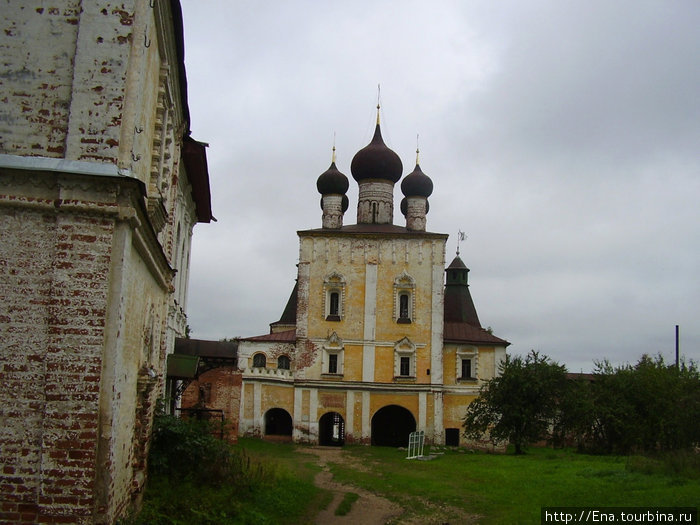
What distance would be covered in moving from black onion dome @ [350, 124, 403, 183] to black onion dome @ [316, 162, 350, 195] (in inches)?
47.1

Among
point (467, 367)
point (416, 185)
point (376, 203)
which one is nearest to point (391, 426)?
point (467, 367)

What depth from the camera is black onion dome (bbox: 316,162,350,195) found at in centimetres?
3497

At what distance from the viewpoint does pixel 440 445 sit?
31.2 meters

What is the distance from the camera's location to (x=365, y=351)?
31922mm

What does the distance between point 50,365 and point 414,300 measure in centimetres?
2648

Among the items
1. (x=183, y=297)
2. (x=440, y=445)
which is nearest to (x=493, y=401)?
(x=440, y=445)

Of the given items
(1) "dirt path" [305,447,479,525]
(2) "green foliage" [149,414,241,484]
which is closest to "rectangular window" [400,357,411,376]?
(1) "dirt path" [305,447,479,525]

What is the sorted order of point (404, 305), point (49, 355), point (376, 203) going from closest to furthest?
1. point (49, 355)
2. point (404, 305)
3. point (376, 203)

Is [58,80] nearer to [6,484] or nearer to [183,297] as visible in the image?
[6,484]

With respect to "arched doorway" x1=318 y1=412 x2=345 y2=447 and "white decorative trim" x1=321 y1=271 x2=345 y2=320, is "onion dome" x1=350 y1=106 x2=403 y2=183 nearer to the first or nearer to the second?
"white decorative trim" x1=321 y1=271 x2=345 y2=320

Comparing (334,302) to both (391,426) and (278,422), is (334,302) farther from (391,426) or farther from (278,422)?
(391,426)

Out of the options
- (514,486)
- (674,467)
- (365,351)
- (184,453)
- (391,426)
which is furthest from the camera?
(391,426)

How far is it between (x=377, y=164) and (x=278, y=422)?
44.0 ft

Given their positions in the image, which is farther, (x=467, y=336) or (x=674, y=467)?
(x=467, y=336)
